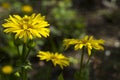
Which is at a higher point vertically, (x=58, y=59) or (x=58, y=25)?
(x=58, y=59)

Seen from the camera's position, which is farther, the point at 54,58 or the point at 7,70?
the point at 54,58

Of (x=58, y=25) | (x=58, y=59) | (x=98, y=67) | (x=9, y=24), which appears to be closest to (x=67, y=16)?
(x=58, y=25)

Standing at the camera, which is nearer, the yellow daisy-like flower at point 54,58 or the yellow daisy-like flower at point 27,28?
the yellow daisy-like flower at point 27,28

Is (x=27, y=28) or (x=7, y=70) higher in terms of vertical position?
(x=27, y=28)

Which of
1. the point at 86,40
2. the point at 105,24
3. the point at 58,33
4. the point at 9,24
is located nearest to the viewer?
the point at 9,24

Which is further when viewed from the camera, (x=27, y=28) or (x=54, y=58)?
(x=54, y=58)

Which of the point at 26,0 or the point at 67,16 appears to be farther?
the point at 26,0

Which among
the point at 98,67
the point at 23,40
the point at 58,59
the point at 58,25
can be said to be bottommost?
the point at 98,67

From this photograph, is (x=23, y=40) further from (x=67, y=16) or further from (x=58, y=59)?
(x=67, y=16)
